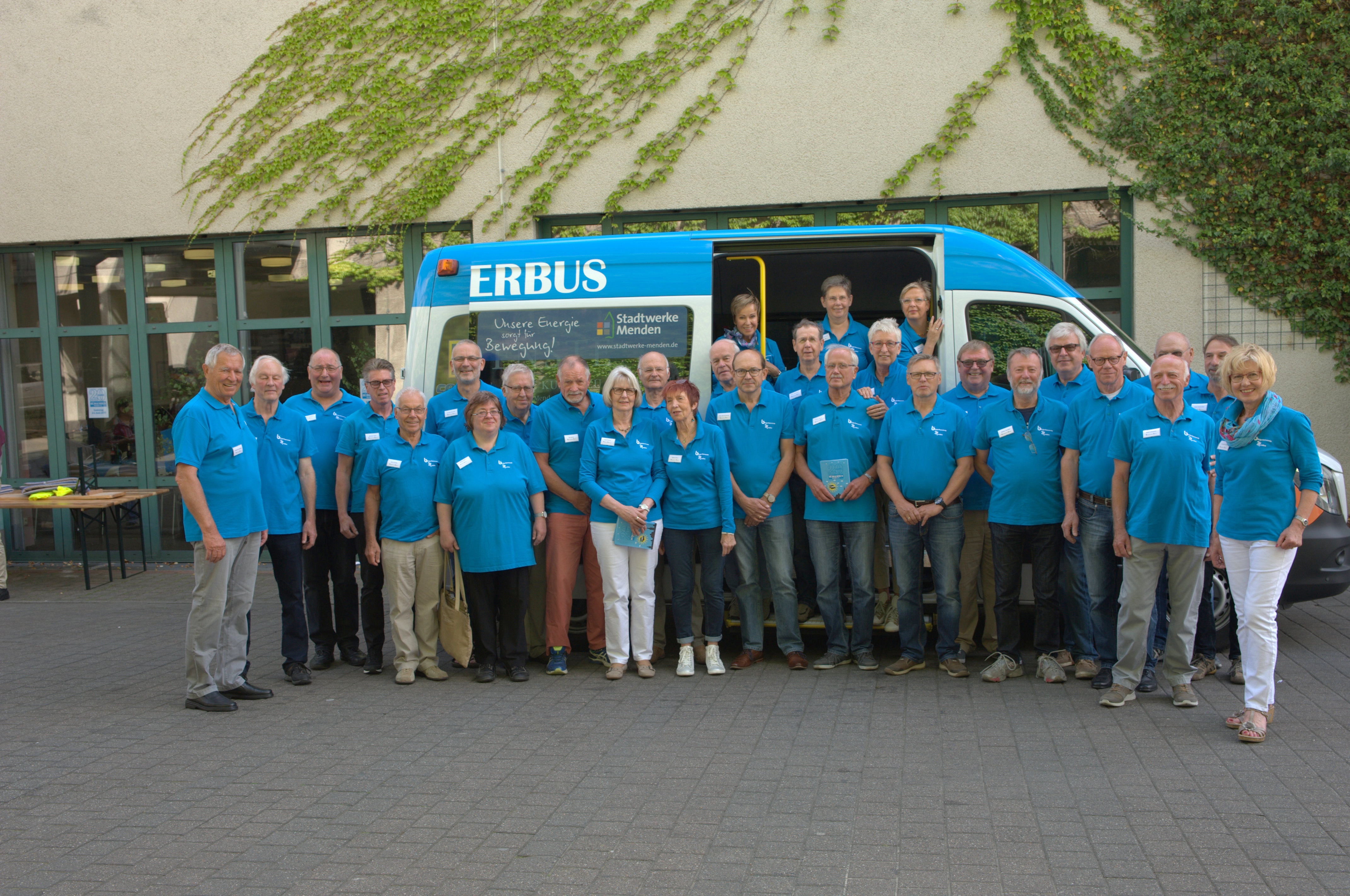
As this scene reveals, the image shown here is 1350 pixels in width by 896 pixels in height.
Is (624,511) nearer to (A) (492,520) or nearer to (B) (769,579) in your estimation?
(A) (492,520)

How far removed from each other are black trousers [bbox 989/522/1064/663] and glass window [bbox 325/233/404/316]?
23.1 feet

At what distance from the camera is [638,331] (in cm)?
667

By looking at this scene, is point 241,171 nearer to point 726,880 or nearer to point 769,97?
point 769,97

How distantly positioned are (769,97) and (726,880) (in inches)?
315

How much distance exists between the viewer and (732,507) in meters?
6.11

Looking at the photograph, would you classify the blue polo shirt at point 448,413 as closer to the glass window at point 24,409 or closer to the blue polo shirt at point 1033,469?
the blue polo shirt at point 1033,469

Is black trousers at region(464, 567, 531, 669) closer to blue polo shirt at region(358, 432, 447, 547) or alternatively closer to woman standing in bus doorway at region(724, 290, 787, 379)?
blue polo shirt at region(358, 432, 447, 547)

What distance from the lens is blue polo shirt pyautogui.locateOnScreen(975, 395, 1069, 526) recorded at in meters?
5.65

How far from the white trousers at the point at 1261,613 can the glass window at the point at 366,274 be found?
27.1 ft

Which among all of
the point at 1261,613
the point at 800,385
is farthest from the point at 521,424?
the point at 1261,613

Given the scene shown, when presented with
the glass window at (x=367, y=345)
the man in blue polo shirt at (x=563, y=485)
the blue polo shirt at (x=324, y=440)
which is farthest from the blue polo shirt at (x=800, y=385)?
the glass window at (x=367, y=345)

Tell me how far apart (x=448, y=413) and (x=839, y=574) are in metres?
2.52

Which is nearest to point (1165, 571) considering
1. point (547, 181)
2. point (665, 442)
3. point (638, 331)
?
point (665, 442)

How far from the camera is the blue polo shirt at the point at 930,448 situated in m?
5.85
